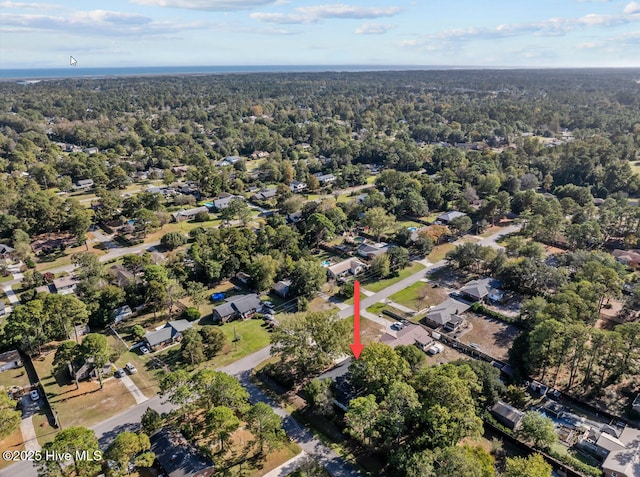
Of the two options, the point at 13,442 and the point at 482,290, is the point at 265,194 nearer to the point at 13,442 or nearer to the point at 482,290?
the point at 482,290

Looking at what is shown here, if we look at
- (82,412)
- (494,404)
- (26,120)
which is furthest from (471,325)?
(26,120)

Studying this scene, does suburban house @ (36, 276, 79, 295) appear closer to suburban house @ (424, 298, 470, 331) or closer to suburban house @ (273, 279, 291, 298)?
suburban house @ (273, 279, 291, 298)

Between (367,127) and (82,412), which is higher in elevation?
(367,127)

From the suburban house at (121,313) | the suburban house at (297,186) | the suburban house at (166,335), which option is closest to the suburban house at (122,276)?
the suburban house at (121,313)

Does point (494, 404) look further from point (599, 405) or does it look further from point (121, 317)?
point (121, 317)

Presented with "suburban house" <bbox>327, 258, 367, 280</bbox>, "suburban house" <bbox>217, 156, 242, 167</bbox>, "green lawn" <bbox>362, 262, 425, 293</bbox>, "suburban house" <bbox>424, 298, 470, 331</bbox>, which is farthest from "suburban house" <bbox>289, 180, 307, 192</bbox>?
"suburban house" <bbox>424, 298, 470, 331</bbox>
